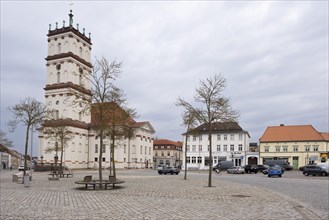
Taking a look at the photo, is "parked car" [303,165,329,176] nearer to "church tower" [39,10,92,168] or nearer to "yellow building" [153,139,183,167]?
"church tower" [39,10,92,168]

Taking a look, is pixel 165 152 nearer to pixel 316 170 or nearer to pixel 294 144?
pixel 294 144

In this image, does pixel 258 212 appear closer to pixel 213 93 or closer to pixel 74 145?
pixel 213 93

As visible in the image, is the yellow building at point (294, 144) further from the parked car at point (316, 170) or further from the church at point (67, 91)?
the church at point (67, 91)

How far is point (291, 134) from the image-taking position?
81062mm

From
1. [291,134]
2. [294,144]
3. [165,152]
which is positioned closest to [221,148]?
[291,134]

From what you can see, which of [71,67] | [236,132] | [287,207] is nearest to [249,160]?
[236,132]

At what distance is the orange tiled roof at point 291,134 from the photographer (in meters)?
78.3

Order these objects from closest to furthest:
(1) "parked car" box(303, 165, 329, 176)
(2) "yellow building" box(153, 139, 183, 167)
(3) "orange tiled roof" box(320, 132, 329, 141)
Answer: (1) "parked car" box(303, 165, 329, 176) → (3) "orange tiled roof" box(320, 132, 329, 141) → (2) "yellow building" box(153, 139, 183, 167)

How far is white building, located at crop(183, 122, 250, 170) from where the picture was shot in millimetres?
85188

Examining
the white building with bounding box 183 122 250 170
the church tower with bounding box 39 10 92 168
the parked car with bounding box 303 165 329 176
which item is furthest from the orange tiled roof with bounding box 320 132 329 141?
the church tower with bounding box 39 10 92 168

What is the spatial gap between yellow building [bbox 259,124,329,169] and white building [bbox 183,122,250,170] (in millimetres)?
4835

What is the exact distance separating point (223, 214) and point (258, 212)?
1440mm

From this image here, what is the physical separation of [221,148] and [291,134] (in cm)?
1697

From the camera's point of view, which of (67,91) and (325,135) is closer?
(67,91)
